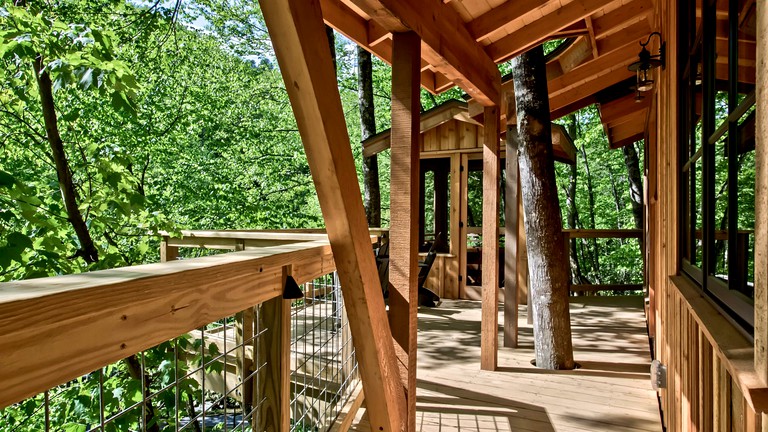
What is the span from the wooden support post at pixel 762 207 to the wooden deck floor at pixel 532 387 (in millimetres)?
2455

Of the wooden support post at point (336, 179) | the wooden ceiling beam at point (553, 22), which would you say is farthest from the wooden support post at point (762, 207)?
the wooden ceiling beam at point (553, 22)

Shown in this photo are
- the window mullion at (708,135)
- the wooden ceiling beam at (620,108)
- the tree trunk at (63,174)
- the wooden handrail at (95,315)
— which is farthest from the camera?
the wooden ceiling beam at (620,108)

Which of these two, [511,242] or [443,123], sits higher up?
[443,123]

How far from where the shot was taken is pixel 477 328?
18.5 feet

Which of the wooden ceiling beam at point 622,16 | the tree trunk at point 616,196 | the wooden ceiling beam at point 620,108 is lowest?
the tree trunk at point 616,196

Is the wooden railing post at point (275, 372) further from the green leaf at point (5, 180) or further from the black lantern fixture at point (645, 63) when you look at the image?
the black lantern fixture at point (645, 63)

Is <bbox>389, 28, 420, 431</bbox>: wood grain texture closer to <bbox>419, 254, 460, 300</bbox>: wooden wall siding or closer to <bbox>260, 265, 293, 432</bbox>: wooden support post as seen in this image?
<bbox>260, 265, 293, 432</bbox>: wooden support post

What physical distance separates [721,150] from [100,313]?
1.72 meters

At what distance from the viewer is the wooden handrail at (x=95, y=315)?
2.19 ft

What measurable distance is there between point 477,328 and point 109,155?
4.07 metres

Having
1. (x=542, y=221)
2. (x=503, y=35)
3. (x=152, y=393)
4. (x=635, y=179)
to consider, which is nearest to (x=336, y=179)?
(x=152, y=393)

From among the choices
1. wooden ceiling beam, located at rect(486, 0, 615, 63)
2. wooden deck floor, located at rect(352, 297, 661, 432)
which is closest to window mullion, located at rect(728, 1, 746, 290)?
wooden deck floor, located at rect(352, 297, 661, 432)

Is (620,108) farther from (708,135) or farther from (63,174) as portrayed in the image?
(63,174)

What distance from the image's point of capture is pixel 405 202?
2.39 meters
